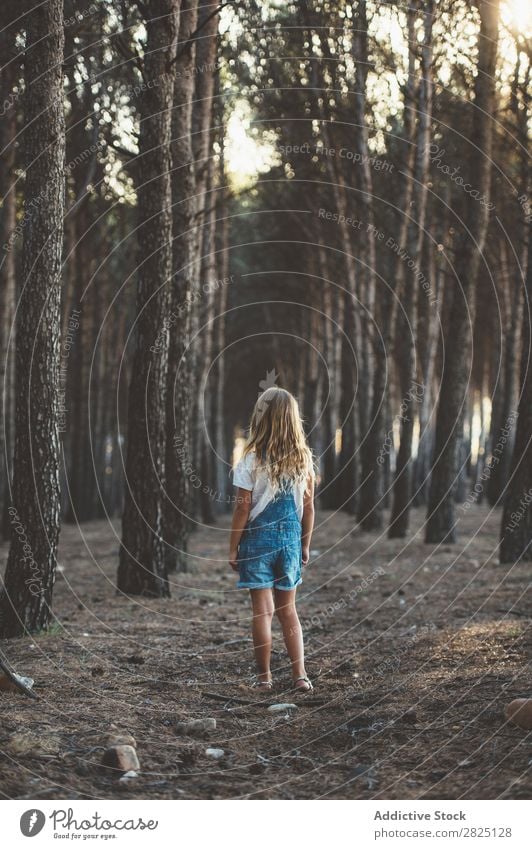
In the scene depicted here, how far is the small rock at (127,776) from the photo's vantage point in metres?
4.80

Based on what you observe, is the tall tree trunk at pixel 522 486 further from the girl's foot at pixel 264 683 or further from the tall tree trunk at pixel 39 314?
the tall tree trunk at pixel 39 314

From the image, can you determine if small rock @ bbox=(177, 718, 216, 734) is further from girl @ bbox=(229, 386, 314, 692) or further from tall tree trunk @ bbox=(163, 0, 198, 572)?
tall tree trunk @ bbox=(163, 0, 198, 572)

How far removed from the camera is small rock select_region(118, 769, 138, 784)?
4797 millimetres

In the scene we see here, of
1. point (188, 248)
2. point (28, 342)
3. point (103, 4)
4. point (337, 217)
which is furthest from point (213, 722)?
point (337, 217)

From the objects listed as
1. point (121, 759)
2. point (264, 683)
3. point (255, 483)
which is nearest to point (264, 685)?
point (264, 683)

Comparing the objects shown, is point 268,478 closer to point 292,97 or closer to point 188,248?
point 188,248

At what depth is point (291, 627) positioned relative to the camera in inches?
265

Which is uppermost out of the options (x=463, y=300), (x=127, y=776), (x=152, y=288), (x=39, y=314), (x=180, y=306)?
(x=463, y=300)

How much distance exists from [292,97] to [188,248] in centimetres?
1098

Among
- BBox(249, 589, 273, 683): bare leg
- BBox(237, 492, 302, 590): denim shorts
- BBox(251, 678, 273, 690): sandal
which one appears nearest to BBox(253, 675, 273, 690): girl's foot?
BBox(251, 678, 273, 690): sandal

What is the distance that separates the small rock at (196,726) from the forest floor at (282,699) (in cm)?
5

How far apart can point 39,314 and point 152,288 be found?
9.41 feet

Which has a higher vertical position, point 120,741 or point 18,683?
point 18,683

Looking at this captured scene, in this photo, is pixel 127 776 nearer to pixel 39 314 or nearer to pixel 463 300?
pixel 39 314
